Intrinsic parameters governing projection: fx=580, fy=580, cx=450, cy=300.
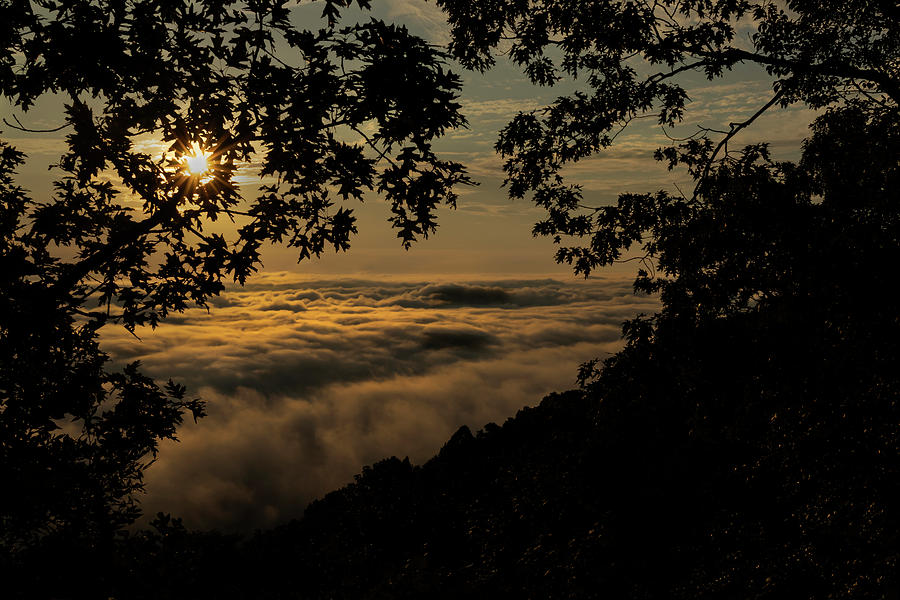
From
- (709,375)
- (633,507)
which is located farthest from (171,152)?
(633,507)

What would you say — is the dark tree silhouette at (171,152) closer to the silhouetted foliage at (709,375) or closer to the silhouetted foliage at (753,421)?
the silhouetted foliage at (709,375)

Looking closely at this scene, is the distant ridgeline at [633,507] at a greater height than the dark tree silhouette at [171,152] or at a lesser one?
lesser

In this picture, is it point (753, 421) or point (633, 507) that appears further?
point (633, 507)

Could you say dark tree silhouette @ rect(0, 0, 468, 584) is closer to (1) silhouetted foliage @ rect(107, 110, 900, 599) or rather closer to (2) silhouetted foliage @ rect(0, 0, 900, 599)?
(2) silhouetted foliage @ rect(0, 0, 900, 599)

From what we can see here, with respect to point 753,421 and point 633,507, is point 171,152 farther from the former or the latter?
point 633,507

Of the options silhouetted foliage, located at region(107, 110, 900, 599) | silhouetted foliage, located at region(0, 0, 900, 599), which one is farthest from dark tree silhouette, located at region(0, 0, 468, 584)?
silhouetted foliage, located at region(107, 110, 900, 599)

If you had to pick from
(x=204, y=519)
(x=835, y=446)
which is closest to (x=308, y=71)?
(x=835, y=446)

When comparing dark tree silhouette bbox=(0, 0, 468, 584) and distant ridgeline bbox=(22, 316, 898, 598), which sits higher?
dark tree silhouette bbox=(0, 0, 468, 584)

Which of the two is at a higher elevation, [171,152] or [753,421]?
[171,152]

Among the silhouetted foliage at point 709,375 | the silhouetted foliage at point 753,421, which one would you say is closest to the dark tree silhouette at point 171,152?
the silhouetted foliage at point 709,375

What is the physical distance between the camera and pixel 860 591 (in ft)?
29.1

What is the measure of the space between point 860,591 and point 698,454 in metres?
12.2

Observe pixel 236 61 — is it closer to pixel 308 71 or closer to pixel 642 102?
pixel 308 71

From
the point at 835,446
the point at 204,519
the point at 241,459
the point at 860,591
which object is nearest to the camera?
the point at 835,446
